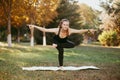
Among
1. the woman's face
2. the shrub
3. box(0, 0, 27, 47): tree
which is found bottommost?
the shrub

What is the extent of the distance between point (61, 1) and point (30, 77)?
29.7m

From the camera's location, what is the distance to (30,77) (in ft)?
32.2

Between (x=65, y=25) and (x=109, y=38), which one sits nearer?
(x=65, y=25)

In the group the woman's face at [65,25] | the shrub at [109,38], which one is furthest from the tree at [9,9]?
the woman's face at [65,25]

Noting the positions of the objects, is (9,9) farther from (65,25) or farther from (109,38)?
(65,25)

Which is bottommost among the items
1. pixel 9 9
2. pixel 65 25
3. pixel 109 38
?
pixel 109 38

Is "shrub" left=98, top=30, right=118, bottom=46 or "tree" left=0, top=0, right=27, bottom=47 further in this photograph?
"shrub" left=98, top=30, right=118, bottom=46

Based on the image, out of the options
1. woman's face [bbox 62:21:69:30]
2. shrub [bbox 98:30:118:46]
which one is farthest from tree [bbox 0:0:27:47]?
woman's face [bbox 62:21:69:30]

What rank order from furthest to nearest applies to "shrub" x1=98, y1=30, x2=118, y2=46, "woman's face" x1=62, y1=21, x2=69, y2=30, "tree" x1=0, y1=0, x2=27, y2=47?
"shrub" x1=98, y1=30, x2=118, y2=46 < "tree" x1=0, y1=0, x2=27, y2=47 < "woman's face" x1=62, y1=21, x2=69, y2=30

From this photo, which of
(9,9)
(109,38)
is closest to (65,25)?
(9,9)

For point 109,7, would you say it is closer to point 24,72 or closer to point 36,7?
point 36,7

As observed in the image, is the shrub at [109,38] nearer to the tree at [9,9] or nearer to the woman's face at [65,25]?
the tree at [9,9]

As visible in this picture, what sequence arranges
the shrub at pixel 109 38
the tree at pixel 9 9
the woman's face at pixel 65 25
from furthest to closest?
the shrub at pixel 109 38 → the tree at pixel 9 9 → the woman's face at pixel 65 25

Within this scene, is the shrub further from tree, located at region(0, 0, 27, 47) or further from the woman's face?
the woman's face
